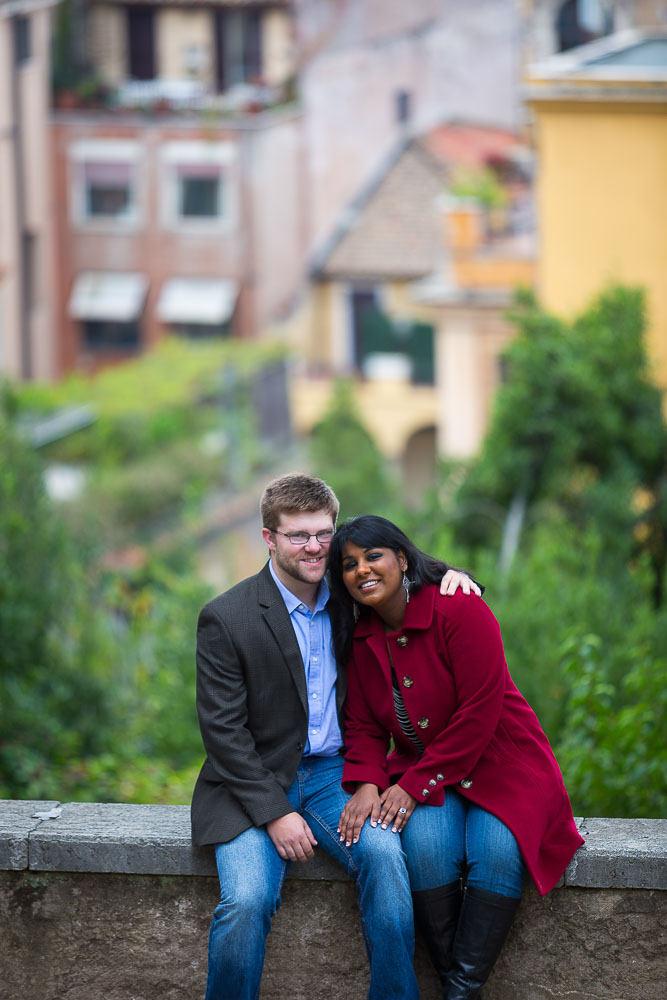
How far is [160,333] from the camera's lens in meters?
39.9

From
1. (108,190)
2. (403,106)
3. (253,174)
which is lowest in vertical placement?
(108,190)

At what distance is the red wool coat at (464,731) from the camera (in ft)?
11.9

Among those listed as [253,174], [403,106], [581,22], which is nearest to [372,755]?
[581,22]

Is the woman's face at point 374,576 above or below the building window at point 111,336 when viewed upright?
above

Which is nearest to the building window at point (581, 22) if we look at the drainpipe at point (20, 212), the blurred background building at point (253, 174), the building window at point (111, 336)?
the blurred background building at point (253, 174)

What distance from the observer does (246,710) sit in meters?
3.76

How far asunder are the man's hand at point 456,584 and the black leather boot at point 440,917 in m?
0.76

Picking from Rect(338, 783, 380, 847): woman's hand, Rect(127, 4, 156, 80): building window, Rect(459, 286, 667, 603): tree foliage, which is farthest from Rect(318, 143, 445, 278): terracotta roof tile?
Rect(338, 783, 380, 847): woman's hand

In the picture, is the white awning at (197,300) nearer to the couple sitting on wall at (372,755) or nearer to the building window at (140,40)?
the building window at (140,40)

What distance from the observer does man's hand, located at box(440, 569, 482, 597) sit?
372 cm

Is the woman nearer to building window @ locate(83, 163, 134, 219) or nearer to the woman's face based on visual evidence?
the woman's face

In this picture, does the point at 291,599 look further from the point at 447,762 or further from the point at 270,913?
the point at 270,913

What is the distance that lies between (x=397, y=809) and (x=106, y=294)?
36.9m

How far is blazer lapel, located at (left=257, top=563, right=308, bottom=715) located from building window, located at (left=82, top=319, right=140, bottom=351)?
3703cm
